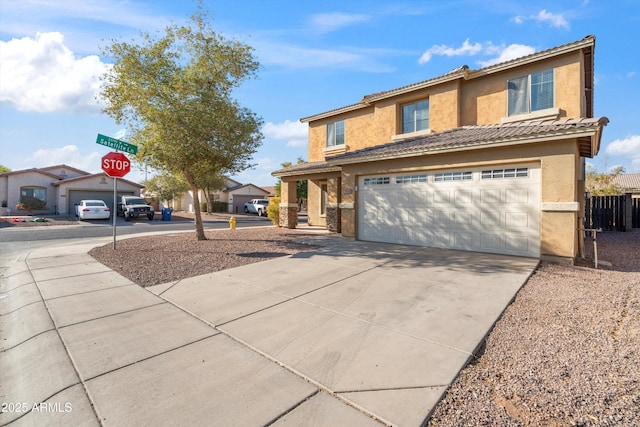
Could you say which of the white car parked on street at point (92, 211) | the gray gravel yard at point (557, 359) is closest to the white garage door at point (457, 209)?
the gray gravel yard at point (557, 359)

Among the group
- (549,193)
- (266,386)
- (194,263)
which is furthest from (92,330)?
(549,193)

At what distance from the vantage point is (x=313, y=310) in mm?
4840

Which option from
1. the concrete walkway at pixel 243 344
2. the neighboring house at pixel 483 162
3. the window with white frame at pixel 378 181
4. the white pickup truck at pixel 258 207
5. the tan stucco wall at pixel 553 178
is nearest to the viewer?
the concrete walkway at pixel 243 344

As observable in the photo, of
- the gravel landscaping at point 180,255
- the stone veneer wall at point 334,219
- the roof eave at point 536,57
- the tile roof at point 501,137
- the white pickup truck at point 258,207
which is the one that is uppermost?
the roof eave at point 536,57

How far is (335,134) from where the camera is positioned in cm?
1767

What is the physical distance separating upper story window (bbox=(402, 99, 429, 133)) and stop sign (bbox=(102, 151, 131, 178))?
11.5 m

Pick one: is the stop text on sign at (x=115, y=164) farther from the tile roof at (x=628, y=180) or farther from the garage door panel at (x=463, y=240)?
the tile roof at (x=628, y=180)

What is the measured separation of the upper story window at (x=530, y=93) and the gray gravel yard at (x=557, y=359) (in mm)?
6417

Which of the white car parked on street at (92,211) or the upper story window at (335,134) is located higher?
the upper story window at (335,134)

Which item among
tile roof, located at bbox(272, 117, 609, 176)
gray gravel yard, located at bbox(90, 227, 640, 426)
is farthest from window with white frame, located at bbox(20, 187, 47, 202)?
tile roof, located at bbox(272, 117, 609, 176)

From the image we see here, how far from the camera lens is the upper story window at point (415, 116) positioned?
13717mm

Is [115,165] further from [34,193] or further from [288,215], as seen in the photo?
[34,193]

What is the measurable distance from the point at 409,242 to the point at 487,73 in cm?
734

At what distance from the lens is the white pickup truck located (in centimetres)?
3540
